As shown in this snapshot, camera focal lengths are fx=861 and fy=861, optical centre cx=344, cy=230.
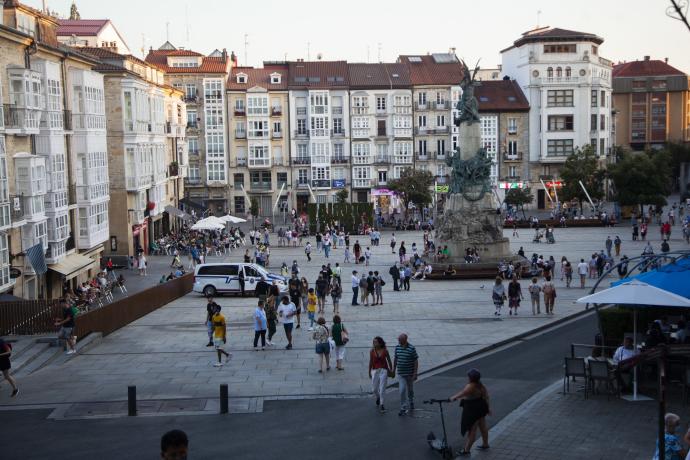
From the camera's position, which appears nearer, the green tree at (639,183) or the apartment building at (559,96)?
the green tree at (639,183)

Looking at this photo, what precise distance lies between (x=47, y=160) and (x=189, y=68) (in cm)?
4979

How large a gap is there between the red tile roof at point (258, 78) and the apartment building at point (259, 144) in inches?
3.8

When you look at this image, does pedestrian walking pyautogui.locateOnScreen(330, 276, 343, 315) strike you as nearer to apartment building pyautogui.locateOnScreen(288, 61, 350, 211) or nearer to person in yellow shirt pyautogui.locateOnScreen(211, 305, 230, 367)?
person in yellow shirt pyautogui.locateOnScreen(211, 305, 230, 367)

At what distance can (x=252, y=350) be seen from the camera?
2247 centimetres

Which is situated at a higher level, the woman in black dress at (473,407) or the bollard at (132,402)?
the woman in black dress at (473,407)

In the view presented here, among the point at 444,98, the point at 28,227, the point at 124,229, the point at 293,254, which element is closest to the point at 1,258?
the point at 28,227

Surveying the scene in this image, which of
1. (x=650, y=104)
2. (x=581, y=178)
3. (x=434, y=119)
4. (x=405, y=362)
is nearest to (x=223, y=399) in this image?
(x=405, y=362)

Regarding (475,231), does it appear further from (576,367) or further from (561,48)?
(561,48)

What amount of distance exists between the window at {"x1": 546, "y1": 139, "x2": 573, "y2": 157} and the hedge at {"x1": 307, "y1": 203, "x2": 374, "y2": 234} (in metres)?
28.8

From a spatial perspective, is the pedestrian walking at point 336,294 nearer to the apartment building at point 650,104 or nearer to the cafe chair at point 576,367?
the cafe chair at point 576,367

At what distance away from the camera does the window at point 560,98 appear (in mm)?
86188

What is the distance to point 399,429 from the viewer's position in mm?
14797

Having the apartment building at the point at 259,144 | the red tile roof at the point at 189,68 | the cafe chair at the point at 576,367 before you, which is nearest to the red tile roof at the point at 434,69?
the apartment building at the point at 259,144

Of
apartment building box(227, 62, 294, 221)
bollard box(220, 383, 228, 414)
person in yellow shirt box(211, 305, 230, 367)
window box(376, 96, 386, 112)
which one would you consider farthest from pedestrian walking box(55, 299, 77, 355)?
window box(376, 96, 386, 112)
